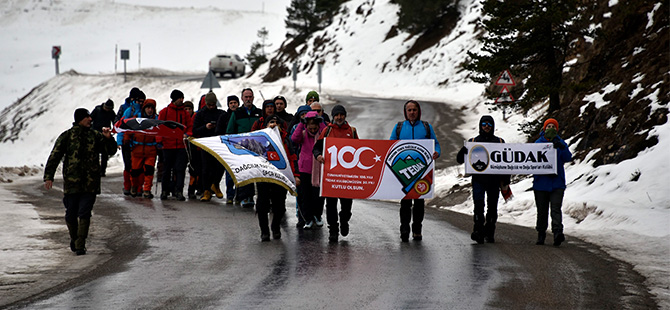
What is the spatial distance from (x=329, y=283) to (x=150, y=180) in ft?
29.8

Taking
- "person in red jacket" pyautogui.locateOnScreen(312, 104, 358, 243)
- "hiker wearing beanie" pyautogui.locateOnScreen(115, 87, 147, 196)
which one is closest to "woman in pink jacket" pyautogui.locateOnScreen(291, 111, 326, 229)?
"person in red jacket" pyautogui.locateOnScreen(312, 104, 358, 243)

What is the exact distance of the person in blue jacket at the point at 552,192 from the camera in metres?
10.9

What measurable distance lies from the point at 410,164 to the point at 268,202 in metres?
2.04

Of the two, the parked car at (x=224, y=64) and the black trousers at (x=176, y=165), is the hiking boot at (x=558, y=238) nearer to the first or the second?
the black trousers at (x=176, y=165)

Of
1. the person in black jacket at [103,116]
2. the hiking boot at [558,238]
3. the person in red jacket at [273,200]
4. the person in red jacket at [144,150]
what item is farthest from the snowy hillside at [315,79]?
the person in black jacket at [103,116]

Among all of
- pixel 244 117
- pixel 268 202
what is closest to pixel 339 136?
pixel 268 202

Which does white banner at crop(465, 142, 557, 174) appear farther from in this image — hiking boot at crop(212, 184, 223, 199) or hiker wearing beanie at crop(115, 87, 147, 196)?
hiker wearing beanie at crop(115, 87, 147, 196)

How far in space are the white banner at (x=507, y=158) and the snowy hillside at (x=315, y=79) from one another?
138 centimetres

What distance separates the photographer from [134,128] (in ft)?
51.1

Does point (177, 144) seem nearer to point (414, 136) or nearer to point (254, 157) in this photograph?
point (254, 157)

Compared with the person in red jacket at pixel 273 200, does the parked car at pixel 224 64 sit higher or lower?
higher

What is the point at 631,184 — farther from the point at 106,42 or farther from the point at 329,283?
the point at 106,42

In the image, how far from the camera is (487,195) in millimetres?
11273

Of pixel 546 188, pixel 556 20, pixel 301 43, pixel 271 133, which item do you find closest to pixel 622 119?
pixel 556 20
